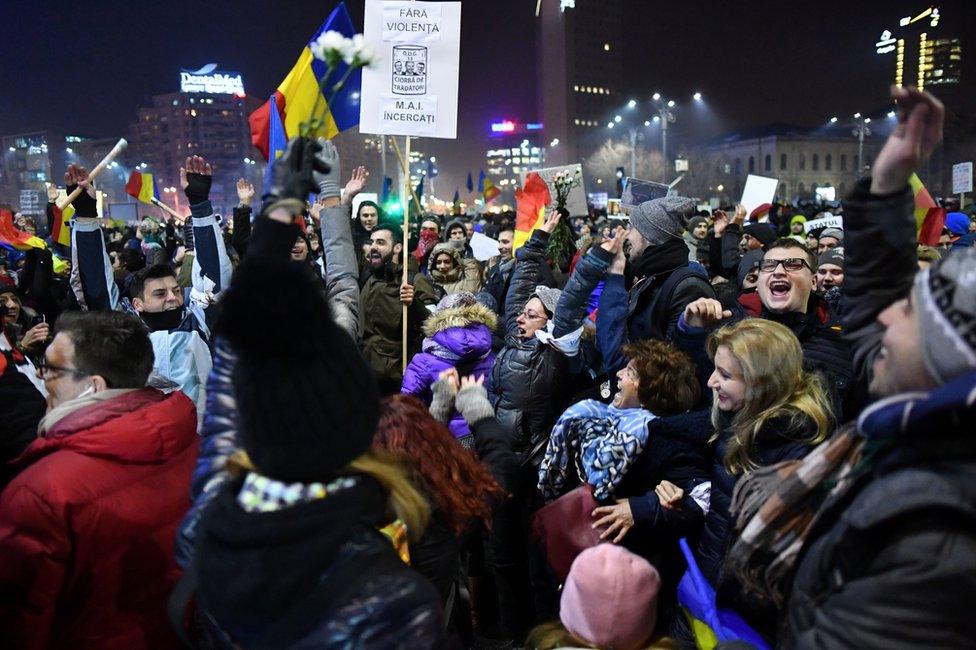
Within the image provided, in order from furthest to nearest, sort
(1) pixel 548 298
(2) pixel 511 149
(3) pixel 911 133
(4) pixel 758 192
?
1. (2) pixel 511 149
2. (4) pixel 758 192
3. (1) pixel 548 298
4. (3) pixel 911 133

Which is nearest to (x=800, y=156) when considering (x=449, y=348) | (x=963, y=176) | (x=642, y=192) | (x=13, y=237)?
(x=963, y=176)

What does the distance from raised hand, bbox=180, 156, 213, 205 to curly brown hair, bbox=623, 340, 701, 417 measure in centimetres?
338

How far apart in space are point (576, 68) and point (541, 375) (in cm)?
12957

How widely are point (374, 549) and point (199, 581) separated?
1.45 feet

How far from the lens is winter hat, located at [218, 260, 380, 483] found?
4.95ft

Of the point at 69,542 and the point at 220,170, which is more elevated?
the point at 220,170

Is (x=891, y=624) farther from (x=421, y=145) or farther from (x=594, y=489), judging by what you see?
(x=421, y=145)

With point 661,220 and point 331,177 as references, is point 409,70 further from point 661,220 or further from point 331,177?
point 331,177

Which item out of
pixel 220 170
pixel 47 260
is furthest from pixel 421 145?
pixel 47 260

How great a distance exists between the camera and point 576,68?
12375cm

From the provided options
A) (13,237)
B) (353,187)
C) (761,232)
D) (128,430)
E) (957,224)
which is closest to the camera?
(128,430)

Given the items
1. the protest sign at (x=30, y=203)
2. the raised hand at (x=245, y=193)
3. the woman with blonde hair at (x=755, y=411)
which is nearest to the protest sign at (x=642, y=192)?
the raised hand at (x=245, y=193)

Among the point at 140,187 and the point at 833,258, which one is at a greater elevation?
the point at 140,187

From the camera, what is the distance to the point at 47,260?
331 inches
